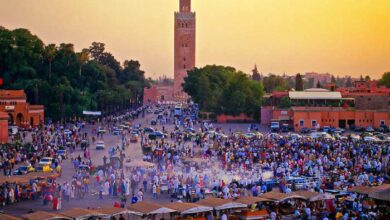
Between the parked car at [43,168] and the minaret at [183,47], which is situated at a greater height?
the minaret at [183,47]

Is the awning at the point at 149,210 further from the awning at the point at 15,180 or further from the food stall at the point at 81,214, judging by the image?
the awning at the point at 15,180

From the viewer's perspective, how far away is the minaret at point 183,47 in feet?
390

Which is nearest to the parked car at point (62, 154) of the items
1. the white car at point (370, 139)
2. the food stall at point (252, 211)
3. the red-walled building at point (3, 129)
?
the red-walled building at point (3, 129)

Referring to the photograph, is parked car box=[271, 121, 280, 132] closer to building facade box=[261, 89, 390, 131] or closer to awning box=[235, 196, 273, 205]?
building facade box=[261, 89, 390, 131]

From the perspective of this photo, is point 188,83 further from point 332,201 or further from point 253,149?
point 332,201

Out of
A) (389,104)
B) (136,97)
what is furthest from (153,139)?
(136,97)

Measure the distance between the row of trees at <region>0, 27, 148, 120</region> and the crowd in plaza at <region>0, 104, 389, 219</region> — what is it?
15631 mm

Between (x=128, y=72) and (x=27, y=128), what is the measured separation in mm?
58430

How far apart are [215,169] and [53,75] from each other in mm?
37346

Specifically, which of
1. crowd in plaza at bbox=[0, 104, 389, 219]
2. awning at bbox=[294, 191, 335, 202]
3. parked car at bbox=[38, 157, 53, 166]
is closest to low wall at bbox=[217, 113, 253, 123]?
crowd in plaza at bbox=[0, 104, 389, 219]

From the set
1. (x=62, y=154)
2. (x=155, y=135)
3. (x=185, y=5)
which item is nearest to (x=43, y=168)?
(x=62, y=154)

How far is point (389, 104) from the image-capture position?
65312 mm

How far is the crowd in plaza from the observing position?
909 inches

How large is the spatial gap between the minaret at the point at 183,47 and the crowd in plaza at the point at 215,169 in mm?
76642
